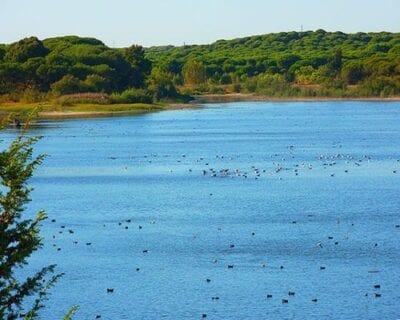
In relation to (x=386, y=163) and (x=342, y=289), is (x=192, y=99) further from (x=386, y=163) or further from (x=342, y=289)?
(x=342, y=289)

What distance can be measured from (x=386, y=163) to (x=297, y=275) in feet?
99.4

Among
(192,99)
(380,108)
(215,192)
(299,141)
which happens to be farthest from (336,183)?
(192,99)

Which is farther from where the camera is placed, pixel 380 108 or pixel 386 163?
pixel 380 108

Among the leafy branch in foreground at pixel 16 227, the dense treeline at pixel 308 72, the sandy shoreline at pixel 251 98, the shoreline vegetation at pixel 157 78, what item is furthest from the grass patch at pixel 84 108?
the leafy branch in foreground at pixel 16 227

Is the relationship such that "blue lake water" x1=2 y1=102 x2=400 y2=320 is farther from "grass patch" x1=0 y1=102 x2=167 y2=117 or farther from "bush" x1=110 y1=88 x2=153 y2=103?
"bush" x1=110 y1=88 x2=153 y2=103

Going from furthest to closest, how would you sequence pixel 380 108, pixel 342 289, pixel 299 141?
pixel 380 108 → pixel 299 141 → pixel 342 289

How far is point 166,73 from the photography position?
15088 cm

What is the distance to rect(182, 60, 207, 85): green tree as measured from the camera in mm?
163750

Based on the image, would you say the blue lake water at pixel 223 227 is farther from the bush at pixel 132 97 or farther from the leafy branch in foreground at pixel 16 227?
the bush at pixel 132 97

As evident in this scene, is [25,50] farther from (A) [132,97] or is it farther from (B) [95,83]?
(A) [132,97]

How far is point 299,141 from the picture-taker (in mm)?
75125

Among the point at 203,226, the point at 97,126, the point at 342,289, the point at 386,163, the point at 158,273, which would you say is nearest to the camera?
the point at 342,289

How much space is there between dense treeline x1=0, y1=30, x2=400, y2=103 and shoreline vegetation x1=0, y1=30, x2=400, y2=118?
11 centimetres

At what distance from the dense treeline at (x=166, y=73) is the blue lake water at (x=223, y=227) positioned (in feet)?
142
